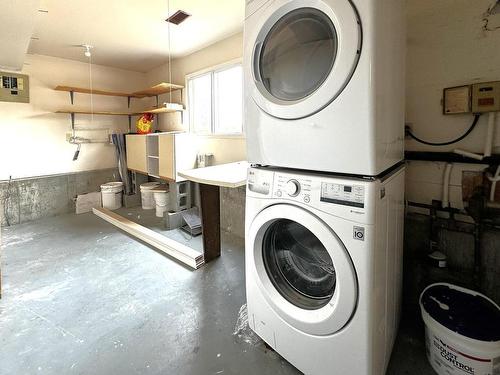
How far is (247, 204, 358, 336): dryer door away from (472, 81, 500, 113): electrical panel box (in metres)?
1.14

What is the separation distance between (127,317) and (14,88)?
11.9 feet

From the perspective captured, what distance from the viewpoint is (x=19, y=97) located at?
354 cm

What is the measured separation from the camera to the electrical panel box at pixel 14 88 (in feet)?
11.2

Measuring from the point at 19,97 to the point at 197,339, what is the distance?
4.00m

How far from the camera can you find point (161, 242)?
2.76 meters

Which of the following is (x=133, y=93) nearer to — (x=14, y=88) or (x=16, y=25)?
(x=14, y=88)

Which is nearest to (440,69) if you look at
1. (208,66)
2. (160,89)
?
(208,66)

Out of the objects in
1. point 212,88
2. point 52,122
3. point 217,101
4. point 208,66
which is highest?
point 208,66

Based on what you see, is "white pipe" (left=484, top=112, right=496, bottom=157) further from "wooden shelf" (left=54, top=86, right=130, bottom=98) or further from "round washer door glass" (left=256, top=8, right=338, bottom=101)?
"wooden shelf" (left=54, top=86, right=130, bottom=98)

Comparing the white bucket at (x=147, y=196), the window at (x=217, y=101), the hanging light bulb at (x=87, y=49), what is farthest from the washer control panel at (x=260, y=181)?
the hanging light bulb at (x=87, y=49)

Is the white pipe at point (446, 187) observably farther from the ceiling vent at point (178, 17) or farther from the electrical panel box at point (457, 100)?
the ceiling vent at point (178, 17)

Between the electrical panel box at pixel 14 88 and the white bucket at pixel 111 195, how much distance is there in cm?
153

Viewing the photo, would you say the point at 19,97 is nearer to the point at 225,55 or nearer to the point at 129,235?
the point at 129,235

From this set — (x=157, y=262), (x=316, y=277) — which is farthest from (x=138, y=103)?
(x=316, y=277)
